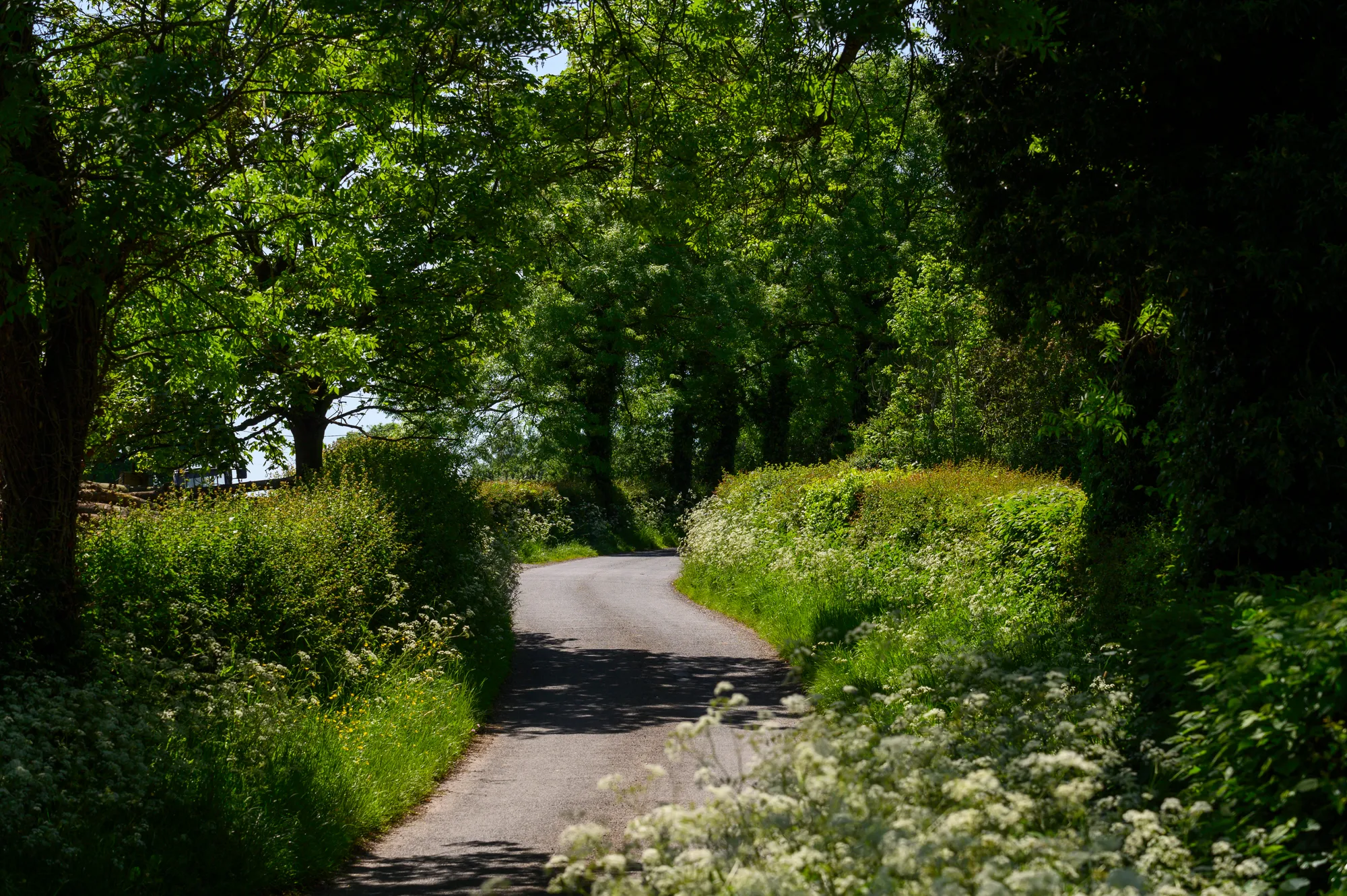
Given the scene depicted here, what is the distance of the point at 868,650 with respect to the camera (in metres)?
13.1

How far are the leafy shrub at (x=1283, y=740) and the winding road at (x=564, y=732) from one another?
3061 millimetres

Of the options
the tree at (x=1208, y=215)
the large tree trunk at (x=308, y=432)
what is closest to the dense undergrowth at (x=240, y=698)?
Result: the large tree trunk at (x=308, y=432)

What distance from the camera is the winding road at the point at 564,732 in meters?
8.32

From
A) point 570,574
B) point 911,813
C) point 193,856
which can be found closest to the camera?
point 911,813

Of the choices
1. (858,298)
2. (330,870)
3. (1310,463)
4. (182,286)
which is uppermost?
(858,298)

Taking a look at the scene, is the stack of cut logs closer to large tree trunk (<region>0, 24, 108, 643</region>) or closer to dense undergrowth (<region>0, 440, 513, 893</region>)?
dense undergrowth (<region>0, 440, 513, 893</region>)

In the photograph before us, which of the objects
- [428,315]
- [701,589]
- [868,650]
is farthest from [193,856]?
[701,589]

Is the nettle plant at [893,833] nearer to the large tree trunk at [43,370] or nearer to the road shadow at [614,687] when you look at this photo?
the large tree trunk at [43,370]

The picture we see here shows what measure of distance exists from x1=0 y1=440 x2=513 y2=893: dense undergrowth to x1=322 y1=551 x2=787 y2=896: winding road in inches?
18.1

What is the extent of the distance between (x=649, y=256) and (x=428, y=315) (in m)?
25.4

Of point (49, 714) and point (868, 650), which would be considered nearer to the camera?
point (49, 714)

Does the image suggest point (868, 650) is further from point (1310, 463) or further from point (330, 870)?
point (330, 870)

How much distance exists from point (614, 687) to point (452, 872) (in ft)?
25.8

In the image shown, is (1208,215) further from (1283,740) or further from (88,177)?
(88,177)
